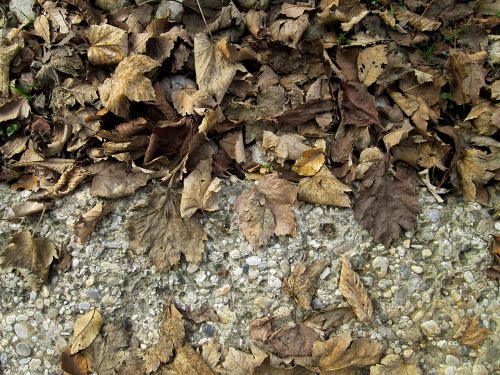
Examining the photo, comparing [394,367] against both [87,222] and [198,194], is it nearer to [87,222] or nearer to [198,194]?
[198,194]

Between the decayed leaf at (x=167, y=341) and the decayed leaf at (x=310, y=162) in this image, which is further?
the decayed leaf at (x=310, y=162)

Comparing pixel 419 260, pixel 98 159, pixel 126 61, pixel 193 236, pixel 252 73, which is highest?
pixel 126 61

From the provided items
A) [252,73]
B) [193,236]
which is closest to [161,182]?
[193,236]

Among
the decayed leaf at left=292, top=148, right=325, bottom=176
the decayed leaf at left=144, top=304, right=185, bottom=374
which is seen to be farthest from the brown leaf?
the decayed leaf at left=144, top=304, right=185, bottom=374

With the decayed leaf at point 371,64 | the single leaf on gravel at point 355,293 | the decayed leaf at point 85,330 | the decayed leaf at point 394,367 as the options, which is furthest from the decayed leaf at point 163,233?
the decayed leaf at point 371,64

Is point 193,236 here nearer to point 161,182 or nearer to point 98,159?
point 161,182

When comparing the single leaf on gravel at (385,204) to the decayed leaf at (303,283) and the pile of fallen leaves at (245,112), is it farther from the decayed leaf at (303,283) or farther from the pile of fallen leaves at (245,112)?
the decayed leaf at (303,283)

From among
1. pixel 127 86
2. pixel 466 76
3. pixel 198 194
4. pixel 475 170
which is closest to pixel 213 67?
pixel 127 86
